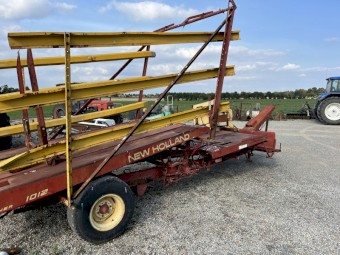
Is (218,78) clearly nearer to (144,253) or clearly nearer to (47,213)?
(144,253)

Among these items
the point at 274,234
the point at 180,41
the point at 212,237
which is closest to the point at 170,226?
the point at 212,237

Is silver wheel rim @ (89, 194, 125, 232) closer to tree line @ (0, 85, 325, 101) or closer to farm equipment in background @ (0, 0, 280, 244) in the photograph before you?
farm equipment in background @ (0, 0, 280, 244)

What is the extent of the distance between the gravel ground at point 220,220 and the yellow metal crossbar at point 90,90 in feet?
5.53

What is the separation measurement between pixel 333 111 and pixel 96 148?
15.2 m

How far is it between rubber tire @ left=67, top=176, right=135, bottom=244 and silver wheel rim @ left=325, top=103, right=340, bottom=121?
15.4 meters

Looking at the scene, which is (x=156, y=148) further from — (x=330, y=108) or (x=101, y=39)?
(x=330, y=108)

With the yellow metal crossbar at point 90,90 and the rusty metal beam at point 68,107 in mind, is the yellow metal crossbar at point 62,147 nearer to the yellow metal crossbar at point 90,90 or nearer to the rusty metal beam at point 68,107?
the rusty metal beam at point 68,107

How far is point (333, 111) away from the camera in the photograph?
16.5 meters

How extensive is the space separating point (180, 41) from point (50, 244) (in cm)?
305

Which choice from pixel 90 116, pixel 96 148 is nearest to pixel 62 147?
pixel 90 116

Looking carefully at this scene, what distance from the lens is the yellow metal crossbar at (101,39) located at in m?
3.04

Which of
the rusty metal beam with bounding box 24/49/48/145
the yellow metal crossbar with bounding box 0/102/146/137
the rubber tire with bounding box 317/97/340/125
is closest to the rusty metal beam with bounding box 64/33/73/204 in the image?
the rusty metal beam with bounding box 24/49/48/145

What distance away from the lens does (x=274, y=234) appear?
3988 mm

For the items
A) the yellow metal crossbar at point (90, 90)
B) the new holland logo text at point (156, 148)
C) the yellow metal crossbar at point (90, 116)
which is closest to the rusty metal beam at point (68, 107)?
the yellow metal crossbar at point (90, 90)
